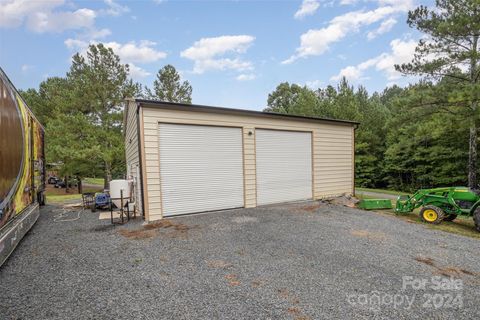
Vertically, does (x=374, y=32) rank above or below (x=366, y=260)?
above

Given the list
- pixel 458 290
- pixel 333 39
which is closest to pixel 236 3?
pixel 333 39

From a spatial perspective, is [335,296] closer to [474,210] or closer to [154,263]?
[154,263]

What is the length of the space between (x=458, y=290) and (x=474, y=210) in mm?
4545

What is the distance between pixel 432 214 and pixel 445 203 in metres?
0.47

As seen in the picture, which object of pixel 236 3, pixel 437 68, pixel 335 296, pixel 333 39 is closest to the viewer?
pixel 335 296

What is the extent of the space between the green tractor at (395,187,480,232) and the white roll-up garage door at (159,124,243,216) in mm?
5686

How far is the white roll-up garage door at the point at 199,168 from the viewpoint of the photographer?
7.20m

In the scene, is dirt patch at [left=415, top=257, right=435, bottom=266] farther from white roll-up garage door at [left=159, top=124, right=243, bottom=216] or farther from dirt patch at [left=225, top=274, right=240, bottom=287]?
white roll-up garage door at [left=159, top=124, right=243, bottom=216]

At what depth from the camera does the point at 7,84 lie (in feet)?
13.9

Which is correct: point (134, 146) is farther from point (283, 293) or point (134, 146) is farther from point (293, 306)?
point (293, 306)

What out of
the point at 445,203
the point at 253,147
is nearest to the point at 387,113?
the point at 445,203

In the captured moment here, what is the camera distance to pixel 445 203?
6727 mm

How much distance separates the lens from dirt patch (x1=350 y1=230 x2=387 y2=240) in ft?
17.7

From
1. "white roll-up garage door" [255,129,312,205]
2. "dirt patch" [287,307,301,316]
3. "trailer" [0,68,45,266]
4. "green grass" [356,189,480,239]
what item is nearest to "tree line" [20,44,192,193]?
"trailer" [0,68,45,266]
